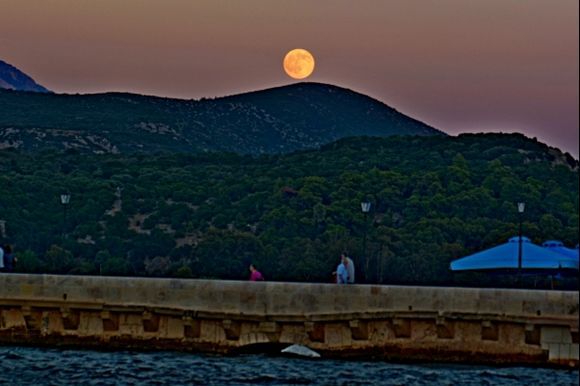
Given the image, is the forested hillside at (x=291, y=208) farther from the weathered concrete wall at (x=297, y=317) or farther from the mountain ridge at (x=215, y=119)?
the mountain ridge at (x=215, y=119)

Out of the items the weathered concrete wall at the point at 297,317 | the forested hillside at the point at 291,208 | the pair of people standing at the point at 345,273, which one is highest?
the forested hillside at the point at 291,208

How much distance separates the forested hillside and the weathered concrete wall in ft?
71.7

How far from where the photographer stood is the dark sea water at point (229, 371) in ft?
91.4

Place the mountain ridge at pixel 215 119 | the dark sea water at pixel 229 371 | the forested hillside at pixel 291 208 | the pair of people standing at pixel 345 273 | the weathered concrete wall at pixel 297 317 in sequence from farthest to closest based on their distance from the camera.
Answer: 1. the mountain ridge at pixel 215 119
2. the forested hillside at pixel 291 208
3. the pair of people standing at pixel 345 273
4. the weathered concrete wall at pixel 297 317
5. the dark sea water at pixel 229 371

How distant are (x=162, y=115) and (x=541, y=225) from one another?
68775mm

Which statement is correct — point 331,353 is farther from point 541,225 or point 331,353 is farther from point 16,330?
point 541,225

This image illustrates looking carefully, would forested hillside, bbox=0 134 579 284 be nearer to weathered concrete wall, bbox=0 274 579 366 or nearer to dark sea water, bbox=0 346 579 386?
weathered concrete wall, bbox=0 274 579 366

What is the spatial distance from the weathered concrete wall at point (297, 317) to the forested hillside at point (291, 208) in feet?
71.7

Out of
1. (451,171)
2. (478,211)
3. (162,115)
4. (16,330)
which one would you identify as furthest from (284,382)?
(162,115)

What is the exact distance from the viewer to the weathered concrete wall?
2898 cm

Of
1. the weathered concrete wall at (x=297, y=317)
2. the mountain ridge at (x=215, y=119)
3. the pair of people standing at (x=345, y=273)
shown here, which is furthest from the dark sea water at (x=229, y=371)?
the mountain ridge at (x=215, y=119)

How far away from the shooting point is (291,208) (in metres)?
72.3

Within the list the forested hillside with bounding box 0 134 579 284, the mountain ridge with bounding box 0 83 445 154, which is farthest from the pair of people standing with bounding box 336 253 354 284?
the mountain ridge with bounding box 0 83 445 154

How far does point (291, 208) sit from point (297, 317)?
41839 millimetres
